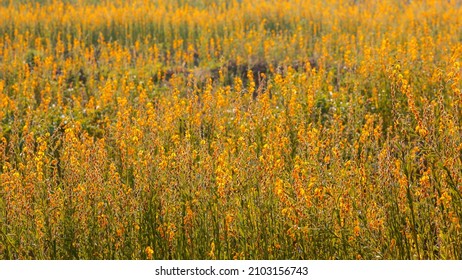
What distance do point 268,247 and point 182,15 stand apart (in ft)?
27.9

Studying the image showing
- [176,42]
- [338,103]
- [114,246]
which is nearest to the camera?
[114,246]

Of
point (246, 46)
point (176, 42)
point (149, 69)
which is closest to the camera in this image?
point (149, 69)

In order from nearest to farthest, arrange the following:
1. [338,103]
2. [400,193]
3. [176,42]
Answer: [400,193], [338,103], [176,42]

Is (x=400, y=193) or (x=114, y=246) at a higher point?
(x=400, y=193)

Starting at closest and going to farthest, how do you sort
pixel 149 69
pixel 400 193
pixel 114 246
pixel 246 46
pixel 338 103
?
1. pixel 400 193
2. pixel 114 246
3. pixel 338 103
4. pixel 149 69
5. pixel 246 46

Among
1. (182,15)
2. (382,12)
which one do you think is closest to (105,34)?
(182,15)

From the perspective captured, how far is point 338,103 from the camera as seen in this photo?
643cm

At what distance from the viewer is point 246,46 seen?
9.32 m

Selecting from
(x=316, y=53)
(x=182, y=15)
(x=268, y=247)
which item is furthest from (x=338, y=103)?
(x=182, y=15)

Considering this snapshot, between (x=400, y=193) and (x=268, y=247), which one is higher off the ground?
(x=400, y=193)

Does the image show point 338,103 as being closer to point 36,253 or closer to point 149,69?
point 149,69

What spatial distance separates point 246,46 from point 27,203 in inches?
246

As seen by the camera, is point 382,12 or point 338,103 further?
point 382,12

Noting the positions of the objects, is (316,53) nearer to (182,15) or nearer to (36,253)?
(182,15)
